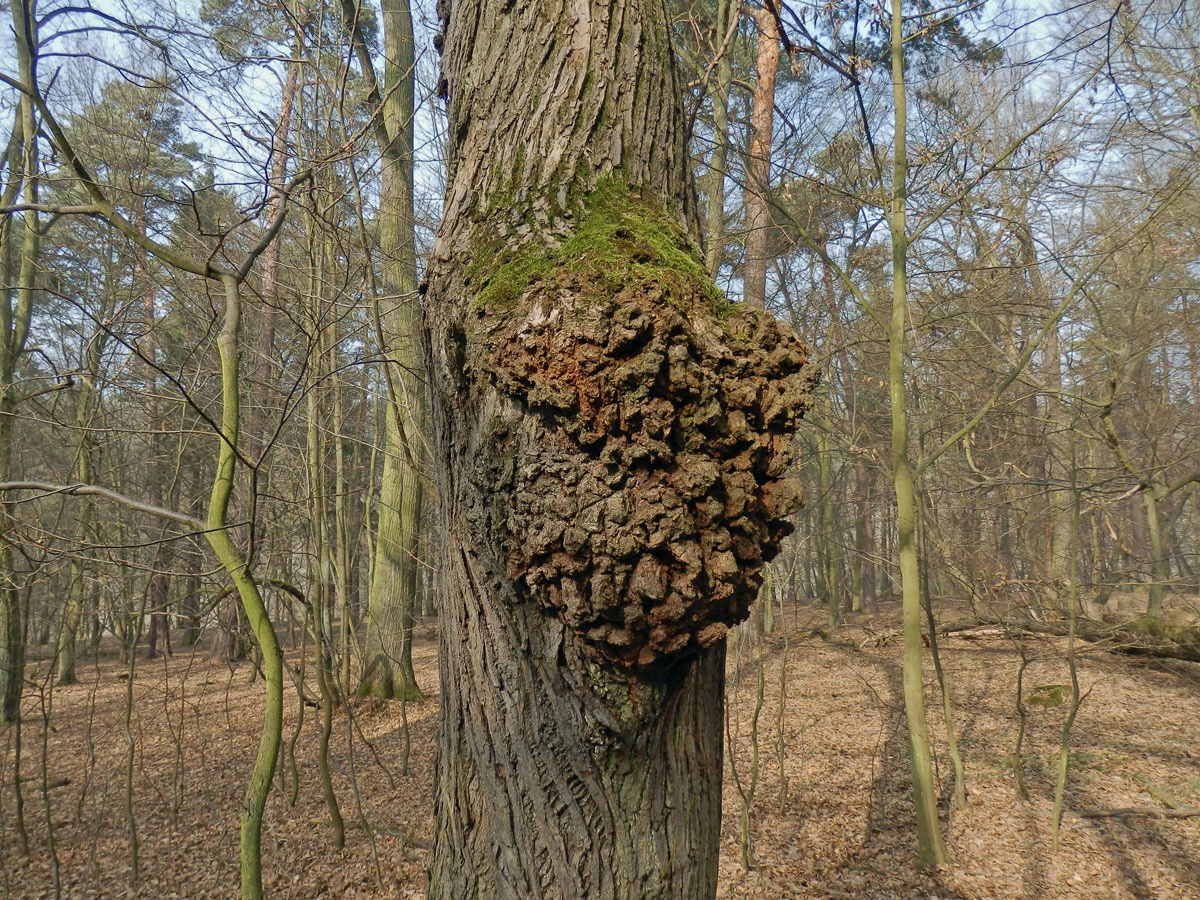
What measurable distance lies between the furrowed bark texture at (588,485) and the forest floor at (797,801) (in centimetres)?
276

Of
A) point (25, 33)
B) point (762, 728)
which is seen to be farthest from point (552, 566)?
point (762, 728)

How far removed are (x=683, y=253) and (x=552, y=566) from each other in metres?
0.64

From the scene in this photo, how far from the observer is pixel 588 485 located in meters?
1.04

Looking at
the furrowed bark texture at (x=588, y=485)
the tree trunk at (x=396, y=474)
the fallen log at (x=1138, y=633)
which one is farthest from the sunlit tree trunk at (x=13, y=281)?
the fallen log at (x=1138, y=633)

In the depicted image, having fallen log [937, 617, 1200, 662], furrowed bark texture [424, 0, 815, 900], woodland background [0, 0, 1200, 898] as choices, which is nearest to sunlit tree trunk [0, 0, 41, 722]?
woodland background [0, 0, 1200, 898]

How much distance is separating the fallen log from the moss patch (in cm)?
705

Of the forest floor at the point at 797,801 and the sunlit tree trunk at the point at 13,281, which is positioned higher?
the sunlit tree trunk at the point at 13,281

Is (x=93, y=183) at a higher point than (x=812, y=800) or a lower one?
higher

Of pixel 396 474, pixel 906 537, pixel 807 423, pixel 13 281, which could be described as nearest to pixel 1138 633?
pixel 807 423

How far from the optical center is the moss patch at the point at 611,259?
110 centimetres

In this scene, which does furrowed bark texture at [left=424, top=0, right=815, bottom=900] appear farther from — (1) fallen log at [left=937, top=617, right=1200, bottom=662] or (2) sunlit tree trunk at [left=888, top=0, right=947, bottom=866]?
(1) fallen log at [left=937, top=617, right=1200, bottom=662]

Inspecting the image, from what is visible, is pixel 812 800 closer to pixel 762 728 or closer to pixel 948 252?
pixel 762 728

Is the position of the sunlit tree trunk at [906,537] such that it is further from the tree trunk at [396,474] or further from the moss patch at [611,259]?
the tree trunk at [396,474]

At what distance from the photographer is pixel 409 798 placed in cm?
493
